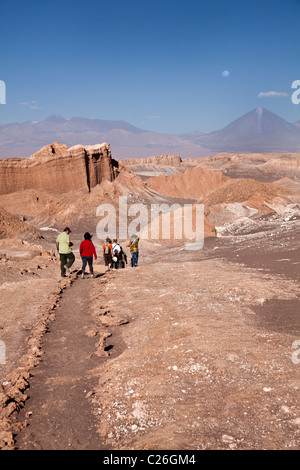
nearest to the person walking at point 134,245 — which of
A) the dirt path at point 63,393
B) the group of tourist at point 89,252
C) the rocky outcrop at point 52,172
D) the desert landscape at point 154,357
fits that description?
the group of tourist at point 89,252

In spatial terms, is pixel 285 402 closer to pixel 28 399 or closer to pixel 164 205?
pixel 28 399

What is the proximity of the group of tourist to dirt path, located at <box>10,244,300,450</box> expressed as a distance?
8.57ft

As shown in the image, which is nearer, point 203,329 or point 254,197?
point 203,329

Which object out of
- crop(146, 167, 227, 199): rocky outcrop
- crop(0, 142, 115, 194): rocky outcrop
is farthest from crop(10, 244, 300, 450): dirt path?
crop(146, 167, 227, 199): rocky outcrop

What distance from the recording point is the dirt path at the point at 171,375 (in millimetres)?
3572

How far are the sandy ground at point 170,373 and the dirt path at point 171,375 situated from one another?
0.01 meters

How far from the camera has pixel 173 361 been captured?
4980 mm

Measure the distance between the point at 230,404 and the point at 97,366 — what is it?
2.04 m

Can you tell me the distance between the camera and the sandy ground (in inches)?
141

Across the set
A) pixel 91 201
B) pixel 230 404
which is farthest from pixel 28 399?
pixel 91 201

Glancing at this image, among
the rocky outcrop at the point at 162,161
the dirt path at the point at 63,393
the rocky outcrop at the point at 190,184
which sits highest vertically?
the rocky outcrop at the point at 162,161

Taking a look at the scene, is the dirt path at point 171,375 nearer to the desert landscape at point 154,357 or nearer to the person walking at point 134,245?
the desert landscape at point 154,357

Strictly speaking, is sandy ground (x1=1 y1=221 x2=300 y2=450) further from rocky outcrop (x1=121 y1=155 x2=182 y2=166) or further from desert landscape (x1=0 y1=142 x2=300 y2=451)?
rocky outcrop (x1=121 y1=155 x2=182 y2=166)

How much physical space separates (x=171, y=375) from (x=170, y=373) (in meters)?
0.06
